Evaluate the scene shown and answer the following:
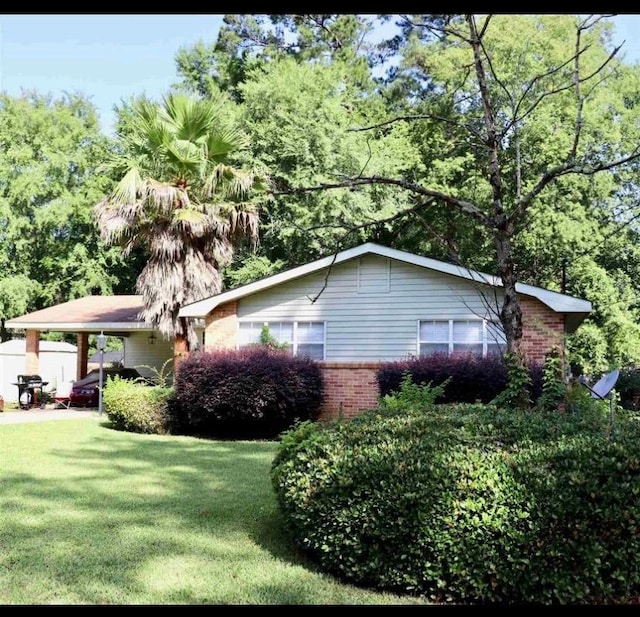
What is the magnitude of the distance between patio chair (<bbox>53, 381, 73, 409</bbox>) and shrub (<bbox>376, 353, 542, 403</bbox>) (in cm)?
1351

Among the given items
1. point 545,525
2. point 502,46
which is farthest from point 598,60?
point 545,525

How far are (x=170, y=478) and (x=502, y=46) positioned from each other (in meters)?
23.3

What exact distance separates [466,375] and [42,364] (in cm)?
2227

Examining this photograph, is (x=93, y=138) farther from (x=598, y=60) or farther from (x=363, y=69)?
(x=598, y=60)

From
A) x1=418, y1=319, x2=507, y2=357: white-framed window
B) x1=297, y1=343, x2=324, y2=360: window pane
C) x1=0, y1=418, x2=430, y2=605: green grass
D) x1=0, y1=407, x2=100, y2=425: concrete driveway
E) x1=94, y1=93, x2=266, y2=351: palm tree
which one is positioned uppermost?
x1=94, y1=93, x2=266, y2=351: palm tree

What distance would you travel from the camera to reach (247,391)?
45.9 ft

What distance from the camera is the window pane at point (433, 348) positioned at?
15141mm

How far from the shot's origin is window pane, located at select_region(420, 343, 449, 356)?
596 inches

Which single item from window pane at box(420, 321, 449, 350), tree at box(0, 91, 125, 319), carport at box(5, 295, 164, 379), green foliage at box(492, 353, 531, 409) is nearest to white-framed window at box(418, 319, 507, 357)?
window pane at box(420, 321, 449, 350)

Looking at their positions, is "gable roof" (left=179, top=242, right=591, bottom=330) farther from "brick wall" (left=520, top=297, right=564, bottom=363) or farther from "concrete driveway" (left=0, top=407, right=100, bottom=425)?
"concrete driveway" (left=0, top=407, right=100, bottom=425)

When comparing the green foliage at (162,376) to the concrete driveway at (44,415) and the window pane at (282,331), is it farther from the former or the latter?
the window pane at (282,331)

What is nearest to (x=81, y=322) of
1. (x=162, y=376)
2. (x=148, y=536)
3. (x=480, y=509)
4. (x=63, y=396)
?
(x=63, y=396)

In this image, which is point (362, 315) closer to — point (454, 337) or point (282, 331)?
point (282, 331)

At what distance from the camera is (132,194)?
16.8 meters
